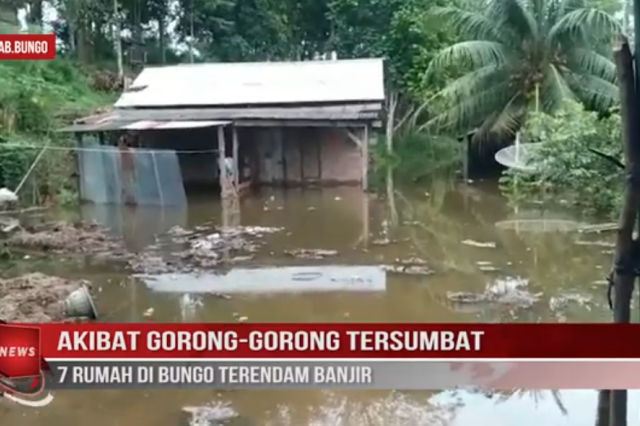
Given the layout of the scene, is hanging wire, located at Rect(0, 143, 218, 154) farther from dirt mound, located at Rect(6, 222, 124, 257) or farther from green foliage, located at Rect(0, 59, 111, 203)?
dirt mound, located at Rect(6, 222, 124, 257)

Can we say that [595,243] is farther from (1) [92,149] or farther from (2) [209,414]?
(1) [92,149]

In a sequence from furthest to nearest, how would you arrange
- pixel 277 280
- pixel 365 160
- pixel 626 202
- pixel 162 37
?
pixel 277 280 → pixel 365 160 → pixel 162 37 → pixel 626 202

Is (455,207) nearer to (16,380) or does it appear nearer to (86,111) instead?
(86,111)

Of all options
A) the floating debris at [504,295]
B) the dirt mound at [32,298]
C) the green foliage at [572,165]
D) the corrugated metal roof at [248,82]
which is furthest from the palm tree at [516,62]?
the dirt mound at [32,298]

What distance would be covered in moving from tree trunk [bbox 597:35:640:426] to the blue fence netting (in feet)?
3.72

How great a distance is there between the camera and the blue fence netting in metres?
1.75

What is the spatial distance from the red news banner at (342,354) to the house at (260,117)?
531mm

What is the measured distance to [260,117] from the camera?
1.69 metres

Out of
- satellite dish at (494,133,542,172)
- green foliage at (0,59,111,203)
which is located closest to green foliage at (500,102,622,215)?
satellite dish at (494,133,542,172)

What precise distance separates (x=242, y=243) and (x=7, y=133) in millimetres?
712

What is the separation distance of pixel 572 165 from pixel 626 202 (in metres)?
0.36

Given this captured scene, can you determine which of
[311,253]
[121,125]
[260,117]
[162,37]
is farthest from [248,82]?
[311,253]

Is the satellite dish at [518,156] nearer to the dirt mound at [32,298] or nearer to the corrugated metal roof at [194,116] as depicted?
the corrugated metal roof at [194,116]

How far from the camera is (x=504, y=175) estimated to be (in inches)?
69.6
